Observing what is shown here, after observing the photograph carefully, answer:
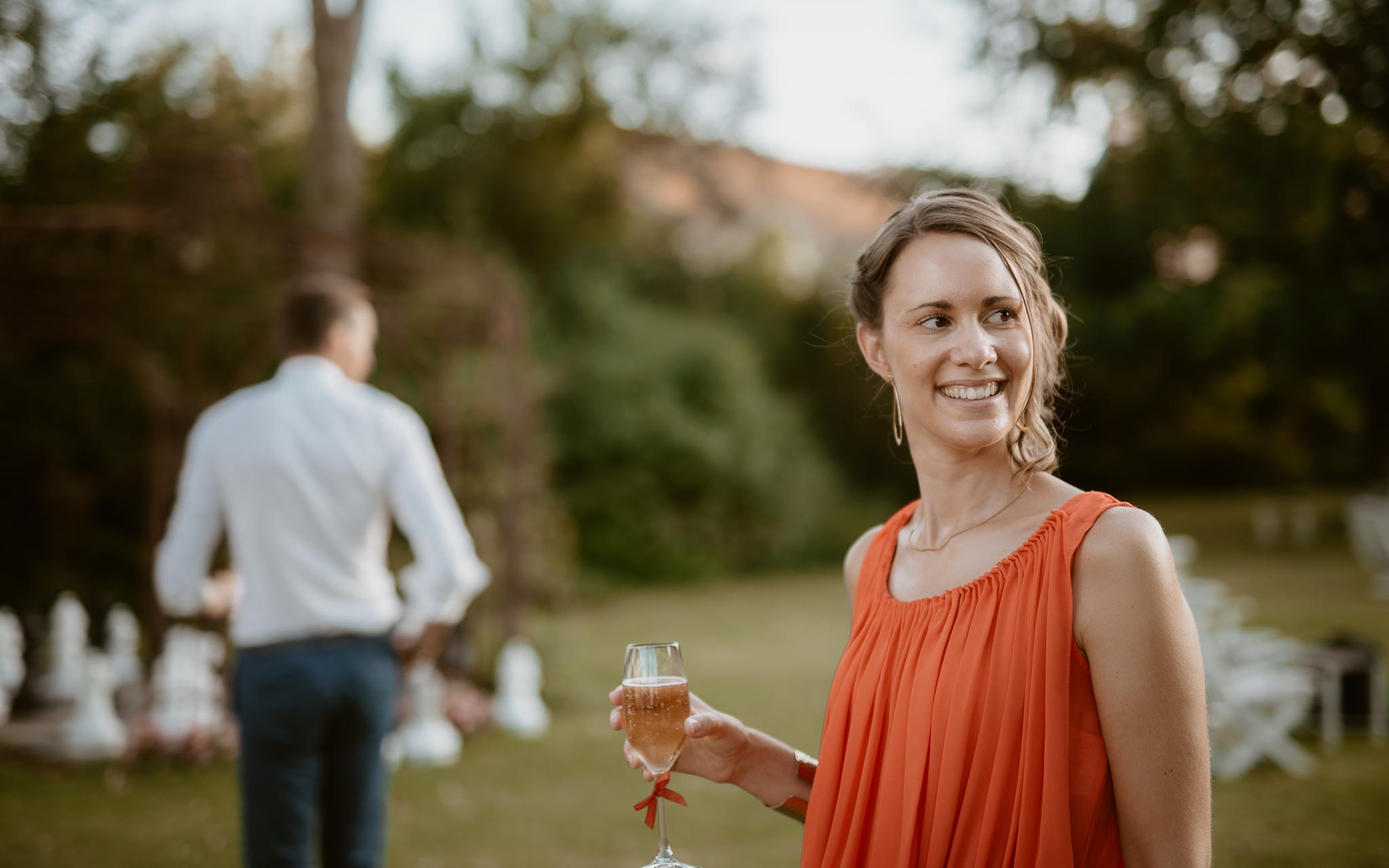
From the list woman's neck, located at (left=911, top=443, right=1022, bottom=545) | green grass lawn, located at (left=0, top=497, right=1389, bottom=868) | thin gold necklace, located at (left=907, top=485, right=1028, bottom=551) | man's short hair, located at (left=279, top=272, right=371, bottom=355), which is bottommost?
green grass lawn, located at (left=0, top=497, right=1389, bottom=868)

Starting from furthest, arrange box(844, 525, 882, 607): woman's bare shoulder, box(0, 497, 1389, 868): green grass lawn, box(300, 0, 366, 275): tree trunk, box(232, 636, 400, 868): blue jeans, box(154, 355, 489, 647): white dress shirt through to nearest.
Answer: box(300, 0, 366, 275): tree trunk, box(0, 497, 1389, 868): green grass lawn, box(154, 355, 489, 647): white dress shirt, box(232, 636, 400, 868): blue jeans, box(844, 525, 882, 607): woman's bare shoulder

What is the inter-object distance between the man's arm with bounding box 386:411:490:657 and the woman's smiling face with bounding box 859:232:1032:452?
7.41 ft

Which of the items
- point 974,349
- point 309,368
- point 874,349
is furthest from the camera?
point 309,368

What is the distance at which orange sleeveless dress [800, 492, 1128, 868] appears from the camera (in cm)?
169

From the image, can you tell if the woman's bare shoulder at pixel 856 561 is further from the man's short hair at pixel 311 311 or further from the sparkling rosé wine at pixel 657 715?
the man's short hair at pixel 311 311

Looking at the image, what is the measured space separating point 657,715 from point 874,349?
0.86 meters

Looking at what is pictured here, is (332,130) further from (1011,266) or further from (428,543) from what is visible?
(1011,266)

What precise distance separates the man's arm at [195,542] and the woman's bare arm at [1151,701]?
301 cm

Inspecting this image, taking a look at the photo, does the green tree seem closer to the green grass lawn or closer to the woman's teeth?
the woman's teeth

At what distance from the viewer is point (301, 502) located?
3557 millimetres

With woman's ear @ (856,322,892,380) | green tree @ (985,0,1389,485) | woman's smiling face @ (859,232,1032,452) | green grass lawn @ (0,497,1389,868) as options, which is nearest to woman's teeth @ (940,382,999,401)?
woman's smiling face @ (859,232,1032,452)

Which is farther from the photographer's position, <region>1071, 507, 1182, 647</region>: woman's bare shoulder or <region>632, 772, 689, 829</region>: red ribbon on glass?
<region>632, 772, 689, 829</region>: red ribbon on glass

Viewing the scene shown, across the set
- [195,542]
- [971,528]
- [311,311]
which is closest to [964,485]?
[971,528]

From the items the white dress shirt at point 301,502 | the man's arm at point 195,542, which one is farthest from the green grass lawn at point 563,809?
the white dress shirt at point 301,502
